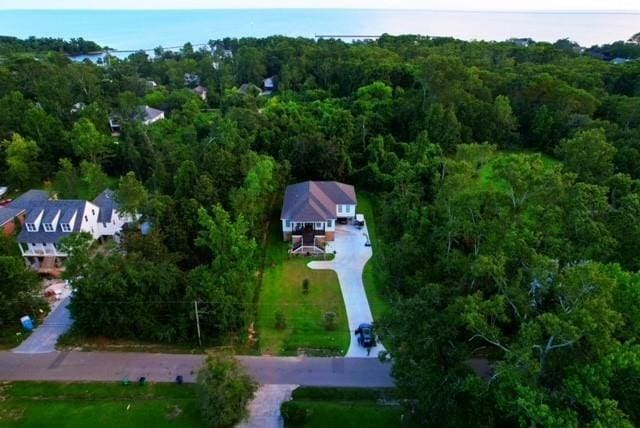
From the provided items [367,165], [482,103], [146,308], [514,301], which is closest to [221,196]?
[146,308]

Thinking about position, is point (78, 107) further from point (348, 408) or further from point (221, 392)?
point (348, 408)

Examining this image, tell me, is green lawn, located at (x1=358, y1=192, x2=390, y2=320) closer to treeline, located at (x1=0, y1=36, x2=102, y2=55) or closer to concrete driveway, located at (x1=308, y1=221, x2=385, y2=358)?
concrete driveway, located at (x1=308, y1=221, x2=385, y2=358)

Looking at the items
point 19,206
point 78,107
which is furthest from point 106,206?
point 78,107

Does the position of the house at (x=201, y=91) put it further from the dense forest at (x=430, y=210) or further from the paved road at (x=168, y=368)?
the paved road at (x=168, y=368)

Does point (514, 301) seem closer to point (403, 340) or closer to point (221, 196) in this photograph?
point (403, 340)

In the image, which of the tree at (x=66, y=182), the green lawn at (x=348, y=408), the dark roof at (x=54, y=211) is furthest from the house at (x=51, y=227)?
the green lawn at (x=348, y=408)

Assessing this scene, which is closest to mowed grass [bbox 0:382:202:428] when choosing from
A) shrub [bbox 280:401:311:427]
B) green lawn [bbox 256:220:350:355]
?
shrub [bbox 280:401:311:427]
